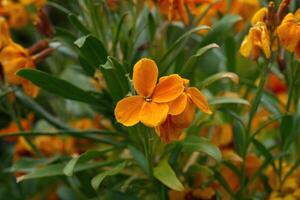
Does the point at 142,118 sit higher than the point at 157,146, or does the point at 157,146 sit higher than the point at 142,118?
the point at 142,118

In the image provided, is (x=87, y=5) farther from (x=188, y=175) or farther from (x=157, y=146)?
(x=188, y=175)

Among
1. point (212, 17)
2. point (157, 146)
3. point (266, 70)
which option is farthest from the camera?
point (212, 17)

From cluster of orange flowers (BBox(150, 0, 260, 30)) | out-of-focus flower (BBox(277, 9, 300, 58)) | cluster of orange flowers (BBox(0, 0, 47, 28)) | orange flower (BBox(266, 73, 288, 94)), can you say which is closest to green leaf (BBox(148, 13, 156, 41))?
cluster of orange flowers (BBox(150, 0, 260, 30))

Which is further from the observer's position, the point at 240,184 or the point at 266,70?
the point at 240,184

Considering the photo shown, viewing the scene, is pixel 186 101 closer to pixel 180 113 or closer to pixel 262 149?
pixel 180 113

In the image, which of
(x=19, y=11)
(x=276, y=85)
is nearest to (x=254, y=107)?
(x=276, y=85)

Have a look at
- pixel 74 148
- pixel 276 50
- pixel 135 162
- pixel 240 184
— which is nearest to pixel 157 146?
pixel 135 162

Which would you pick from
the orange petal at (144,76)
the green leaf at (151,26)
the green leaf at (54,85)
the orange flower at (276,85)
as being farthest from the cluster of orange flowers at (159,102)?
the orange flower at (276,85)
